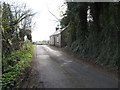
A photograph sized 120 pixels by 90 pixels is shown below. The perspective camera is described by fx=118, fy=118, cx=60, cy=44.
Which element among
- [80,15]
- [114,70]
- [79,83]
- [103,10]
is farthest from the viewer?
[80,15]

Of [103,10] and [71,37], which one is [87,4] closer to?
[103,10]

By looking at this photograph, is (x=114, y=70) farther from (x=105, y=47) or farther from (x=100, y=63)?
(x=105, y=47)

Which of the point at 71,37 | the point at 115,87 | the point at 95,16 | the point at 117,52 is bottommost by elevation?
the point at 115,87

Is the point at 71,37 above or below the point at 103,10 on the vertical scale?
below

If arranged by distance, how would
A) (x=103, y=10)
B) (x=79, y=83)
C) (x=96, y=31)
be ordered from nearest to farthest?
1. (x=79, y=83)
2. (x=103, y=10)
3. (x=96, y=31)

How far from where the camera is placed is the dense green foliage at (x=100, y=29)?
783 cm

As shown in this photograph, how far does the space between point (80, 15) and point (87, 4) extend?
86.9 inches

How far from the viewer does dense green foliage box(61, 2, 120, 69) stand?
7.83 m

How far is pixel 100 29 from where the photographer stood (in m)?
10.1

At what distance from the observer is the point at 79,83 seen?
5.36m

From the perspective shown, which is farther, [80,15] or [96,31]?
[80,15]

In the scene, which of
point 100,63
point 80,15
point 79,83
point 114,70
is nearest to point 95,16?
point 80,15

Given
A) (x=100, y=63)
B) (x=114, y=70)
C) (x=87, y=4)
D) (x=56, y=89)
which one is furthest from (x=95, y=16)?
(x=56, y=89)

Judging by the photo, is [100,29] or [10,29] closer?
[10,29]
